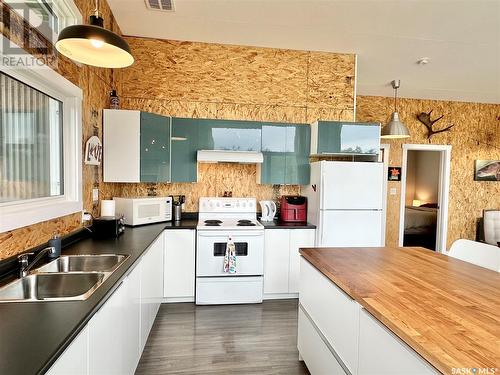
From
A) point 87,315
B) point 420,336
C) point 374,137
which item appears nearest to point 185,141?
point 374,137

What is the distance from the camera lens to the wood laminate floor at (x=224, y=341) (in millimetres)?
2215

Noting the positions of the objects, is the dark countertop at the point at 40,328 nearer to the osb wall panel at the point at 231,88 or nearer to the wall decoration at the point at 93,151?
the wall decoration at the point at 93,151

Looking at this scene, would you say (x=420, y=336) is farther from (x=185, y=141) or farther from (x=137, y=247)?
(x=185, y=141)

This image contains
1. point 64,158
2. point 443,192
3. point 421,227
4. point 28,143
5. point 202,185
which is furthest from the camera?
point 421,227

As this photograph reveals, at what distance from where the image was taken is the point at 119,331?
5.28ft

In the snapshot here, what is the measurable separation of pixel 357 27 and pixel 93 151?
3.03 metres

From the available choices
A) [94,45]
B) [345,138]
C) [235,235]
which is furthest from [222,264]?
[94,45]

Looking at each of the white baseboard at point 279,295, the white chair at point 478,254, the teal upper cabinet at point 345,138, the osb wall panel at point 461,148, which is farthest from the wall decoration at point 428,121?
the white baseboard at point 279,295

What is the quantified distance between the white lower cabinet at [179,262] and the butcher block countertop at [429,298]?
1.54 m

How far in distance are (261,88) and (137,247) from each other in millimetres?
2544

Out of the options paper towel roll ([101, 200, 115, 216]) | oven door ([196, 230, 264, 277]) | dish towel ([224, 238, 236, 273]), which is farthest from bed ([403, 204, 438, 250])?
paper towel roll ([101, 200, 115, 216])

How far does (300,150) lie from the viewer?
3.71 m

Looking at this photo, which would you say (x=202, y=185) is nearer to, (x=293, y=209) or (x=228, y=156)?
(x=228, y=156)

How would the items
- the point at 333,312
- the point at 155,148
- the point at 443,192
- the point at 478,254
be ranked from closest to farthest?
1. the point at 333,312
2. the point at 478,254
3. the point at 155,148
4. the point at 443,192
